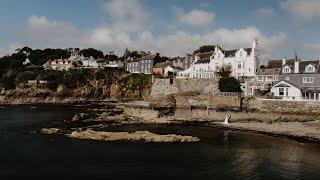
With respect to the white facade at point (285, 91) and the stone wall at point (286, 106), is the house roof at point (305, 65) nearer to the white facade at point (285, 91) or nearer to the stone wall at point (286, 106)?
the white facade at point (285, 91)

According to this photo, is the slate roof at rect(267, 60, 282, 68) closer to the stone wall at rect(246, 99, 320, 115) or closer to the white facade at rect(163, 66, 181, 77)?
the stone wall at rect(246, 99, 320, 115)

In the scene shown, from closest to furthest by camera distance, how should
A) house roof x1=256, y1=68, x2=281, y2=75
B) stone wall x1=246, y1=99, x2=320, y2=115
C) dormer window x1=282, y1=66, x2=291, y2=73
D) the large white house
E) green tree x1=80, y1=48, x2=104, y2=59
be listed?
stone wall x1=246, y1=99, x2=320, y2=115, dormer window x1=282, y1=66, x2=291, y2=73, house roof x1=256, y1=68, x2=281, y2=75, the large white house, green tree x1=80, y1=48, x2=104, y2=59

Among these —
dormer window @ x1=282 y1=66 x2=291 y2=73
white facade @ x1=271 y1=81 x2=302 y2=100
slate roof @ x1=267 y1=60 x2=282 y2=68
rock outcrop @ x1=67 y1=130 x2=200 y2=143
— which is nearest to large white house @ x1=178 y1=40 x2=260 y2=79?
slate roof @ x1=267 y1=60 x2=282 y2=68

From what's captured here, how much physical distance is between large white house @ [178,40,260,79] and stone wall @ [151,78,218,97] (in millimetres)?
3079

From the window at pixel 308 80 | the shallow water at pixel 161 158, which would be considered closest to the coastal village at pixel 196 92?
the window at pixel 308 80

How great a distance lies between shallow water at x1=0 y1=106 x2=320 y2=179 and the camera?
2681cm

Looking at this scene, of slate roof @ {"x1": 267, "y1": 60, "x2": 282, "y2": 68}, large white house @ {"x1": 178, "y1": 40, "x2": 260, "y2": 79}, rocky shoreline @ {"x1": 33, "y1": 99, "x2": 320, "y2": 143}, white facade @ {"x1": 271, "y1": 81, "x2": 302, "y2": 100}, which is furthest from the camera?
large white house @ {"x1": 178, "y1": 40, "x2": 260, "y2": 79}

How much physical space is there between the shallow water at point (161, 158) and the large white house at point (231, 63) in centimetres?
2653

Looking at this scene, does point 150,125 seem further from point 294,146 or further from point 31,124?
point 294,146

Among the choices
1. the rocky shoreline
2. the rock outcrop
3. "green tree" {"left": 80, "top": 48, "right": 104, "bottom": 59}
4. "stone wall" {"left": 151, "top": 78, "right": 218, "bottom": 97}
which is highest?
"green tree" {"left": 80, "top": 48, "right": 104, "bottom": 59}

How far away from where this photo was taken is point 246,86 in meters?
61.1

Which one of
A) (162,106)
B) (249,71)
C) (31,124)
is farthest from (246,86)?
(31,124)

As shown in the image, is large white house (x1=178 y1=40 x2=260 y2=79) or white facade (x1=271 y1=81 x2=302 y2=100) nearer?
white facade (x1=271 y1=81 x2=302 y2=100)

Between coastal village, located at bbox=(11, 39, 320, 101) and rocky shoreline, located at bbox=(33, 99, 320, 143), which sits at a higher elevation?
coastal village, located at bbox=(11, 39, 320, 101)
